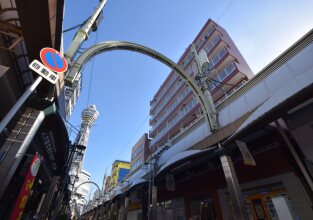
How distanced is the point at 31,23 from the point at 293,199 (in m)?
10.7

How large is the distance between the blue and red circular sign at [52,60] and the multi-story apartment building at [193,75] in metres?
13.5

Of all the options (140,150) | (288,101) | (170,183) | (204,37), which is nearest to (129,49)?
(288,101)

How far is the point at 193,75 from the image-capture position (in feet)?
86.4

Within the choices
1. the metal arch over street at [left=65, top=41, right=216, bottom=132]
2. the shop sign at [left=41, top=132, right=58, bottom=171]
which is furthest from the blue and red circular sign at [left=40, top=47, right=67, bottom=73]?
the shop sign at [left=41, top=132, right=58, bottom=171]

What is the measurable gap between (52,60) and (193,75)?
2444cm

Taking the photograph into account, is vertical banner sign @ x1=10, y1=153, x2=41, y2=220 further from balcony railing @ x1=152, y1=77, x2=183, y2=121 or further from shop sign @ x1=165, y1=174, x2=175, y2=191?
balcony railing @ x1=152, y1=77, x2=183, y2=121

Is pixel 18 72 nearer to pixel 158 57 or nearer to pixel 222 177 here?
pixel 158 57

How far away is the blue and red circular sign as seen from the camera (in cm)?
370

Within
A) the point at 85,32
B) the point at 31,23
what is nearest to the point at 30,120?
the point at 31,23

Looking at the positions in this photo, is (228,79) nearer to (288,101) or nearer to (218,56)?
(218,56)

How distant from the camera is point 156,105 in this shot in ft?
143

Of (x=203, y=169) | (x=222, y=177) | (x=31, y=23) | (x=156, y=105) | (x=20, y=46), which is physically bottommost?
(x=222, y=177)

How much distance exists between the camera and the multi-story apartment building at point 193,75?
22500mm

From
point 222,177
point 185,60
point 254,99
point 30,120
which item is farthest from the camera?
point 185,60
